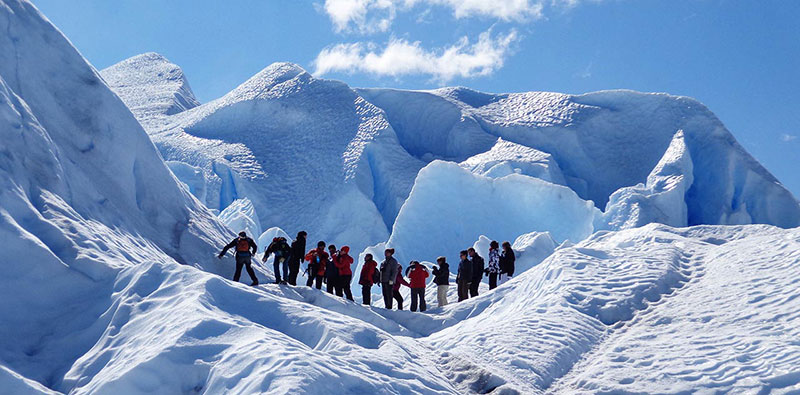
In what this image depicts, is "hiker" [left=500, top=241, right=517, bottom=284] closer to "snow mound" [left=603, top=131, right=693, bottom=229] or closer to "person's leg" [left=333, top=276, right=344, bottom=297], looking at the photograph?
"person's leg" [left=333, top=276, right=344, bottom=297]

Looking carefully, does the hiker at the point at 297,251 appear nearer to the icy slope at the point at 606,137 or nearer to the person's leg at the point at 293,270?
the person's leg at the point at 293,270

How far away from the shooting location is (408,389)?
6.17 meters

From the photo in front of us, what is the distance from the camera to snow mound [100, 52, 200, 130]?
34906mm

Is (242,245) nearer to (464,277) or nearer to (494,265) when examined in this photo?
(464,277)

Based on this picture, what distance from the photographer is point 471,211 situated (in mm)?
21359

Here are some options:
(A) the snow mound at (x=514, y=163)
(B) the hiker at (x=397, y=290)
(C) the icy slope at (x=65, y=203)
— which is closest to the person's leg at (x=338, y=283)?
(B) the hiker at (x=397, y=290)

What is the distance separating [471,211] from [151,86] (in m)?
23.6

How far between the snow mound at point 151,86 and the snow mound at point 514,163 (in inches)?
577

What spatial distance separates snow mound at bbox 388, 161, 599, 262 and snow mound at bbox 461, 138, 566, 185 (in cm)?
361

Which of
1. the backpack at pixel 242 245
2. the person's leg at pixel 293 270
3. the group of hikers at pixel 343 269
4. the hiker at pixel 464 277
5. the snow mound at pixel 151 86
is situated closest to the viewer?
the backpack at pixel 242 245

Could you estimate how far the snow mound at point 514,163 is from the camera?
84.4 feet

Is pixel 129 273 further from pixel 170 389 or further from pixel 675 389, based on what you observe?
pixel 675 389

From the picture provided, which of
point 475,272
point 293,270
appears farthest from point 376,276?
point 475,272

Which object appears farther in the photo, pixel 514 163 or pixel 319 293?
pixel 514 163
